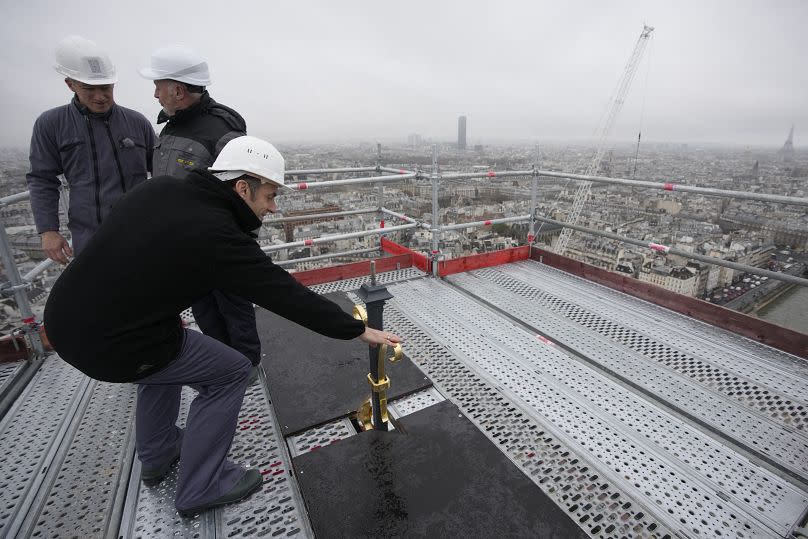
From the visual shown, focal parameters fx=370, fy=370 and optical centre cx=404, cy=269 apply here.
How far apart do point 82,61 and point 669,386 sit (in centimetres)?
365

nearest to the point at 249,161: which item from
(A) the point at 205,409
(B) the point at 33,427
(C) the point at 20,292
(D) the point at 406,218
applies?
(A) the point at 205,409

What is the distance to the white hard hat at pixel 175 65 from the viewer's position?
188cm

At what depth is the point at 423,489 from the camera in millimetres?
1521

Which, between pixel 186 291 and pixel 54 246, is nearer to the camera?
pixel 186 291

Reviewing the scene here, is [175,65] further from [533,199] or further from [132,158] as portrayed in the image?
[533,199]

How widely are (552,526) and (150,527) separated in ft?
5.01

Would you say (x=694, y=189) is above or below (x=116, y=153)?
below

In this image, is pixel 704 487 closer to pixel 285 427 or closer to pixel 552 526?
pixel 552 526

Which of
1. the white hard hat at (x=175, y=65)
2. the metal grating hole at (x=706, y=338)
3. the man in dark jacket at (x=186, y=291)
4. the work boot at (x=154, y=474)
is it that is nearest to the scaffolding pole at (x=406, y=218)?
the metal grating hole at (x=706, y=338)

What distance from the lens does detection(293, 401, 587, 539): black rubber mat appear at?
1.37 meters

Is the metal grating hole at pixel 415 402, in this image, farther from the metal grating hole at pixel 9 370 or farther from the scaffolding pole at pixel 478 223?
the metal grating hole at pixel 9 370

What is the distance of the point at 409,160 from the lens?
4.70 meters

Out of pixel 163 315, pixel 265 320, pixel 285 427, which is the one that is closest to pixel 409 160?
pixel 265 320

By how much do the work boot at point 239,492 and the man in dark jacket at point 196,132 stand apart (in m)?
0.75
